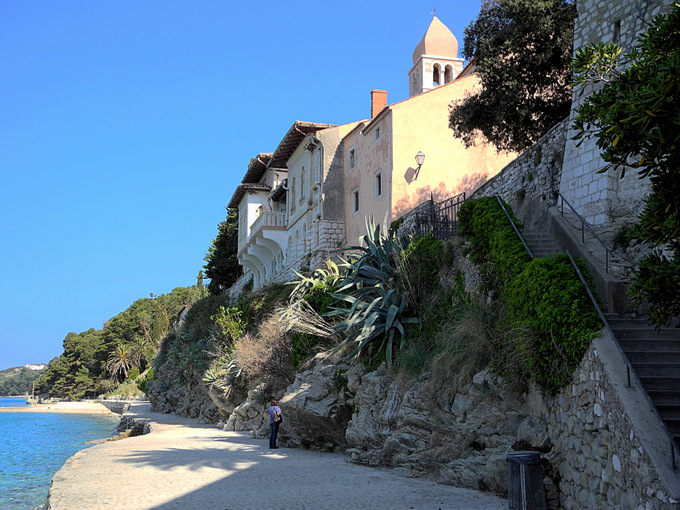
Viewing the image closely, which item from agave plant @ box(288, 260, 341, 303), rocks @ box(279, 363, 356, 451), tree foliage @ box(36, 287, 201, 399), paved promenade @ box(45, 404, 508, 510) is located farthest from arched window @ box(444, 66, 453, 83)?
tree foliage @ box(36, 287, 201, 399)

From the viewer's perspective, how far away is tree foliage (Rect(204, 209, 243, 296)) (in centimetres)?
5304

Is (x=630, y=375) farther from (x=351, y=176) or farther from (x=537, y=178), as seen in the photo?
(x=351, y=176)

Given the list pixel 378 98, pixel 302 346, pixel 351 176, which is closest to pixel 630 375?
pixel 302 346

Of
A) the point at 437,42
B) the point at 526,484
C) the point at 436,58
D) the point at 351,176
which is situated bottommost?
the point at 526,484

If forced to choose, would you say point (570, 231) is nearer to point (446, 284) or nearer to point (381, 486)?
point (446, 284)

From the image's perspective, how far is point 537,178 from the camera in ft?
56.0

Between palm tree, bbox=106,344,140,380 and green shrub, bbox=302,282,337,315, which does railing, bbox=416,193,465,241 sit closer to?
green shrub, bbox=302,282,337,315

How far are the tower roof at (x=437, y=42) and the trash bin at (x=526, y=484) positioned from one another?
41.5 meters

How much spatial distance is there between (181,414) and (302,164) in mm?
16603

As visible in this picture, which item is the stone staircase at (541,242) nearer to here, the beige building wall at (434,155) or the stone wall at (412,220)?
the stone wall at (412,220)

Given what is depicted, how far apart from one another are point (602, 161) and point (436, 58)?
34.6 m

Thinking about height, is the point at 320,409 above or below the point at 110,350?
below

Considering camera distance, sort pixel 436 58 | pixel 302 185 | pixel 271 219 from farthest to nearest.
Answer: pixel 436 58 → pixel 271 219 → pixel 302 185

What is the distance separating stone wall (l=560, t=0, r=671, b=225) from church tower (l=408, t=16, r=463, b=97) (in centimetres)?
3103
